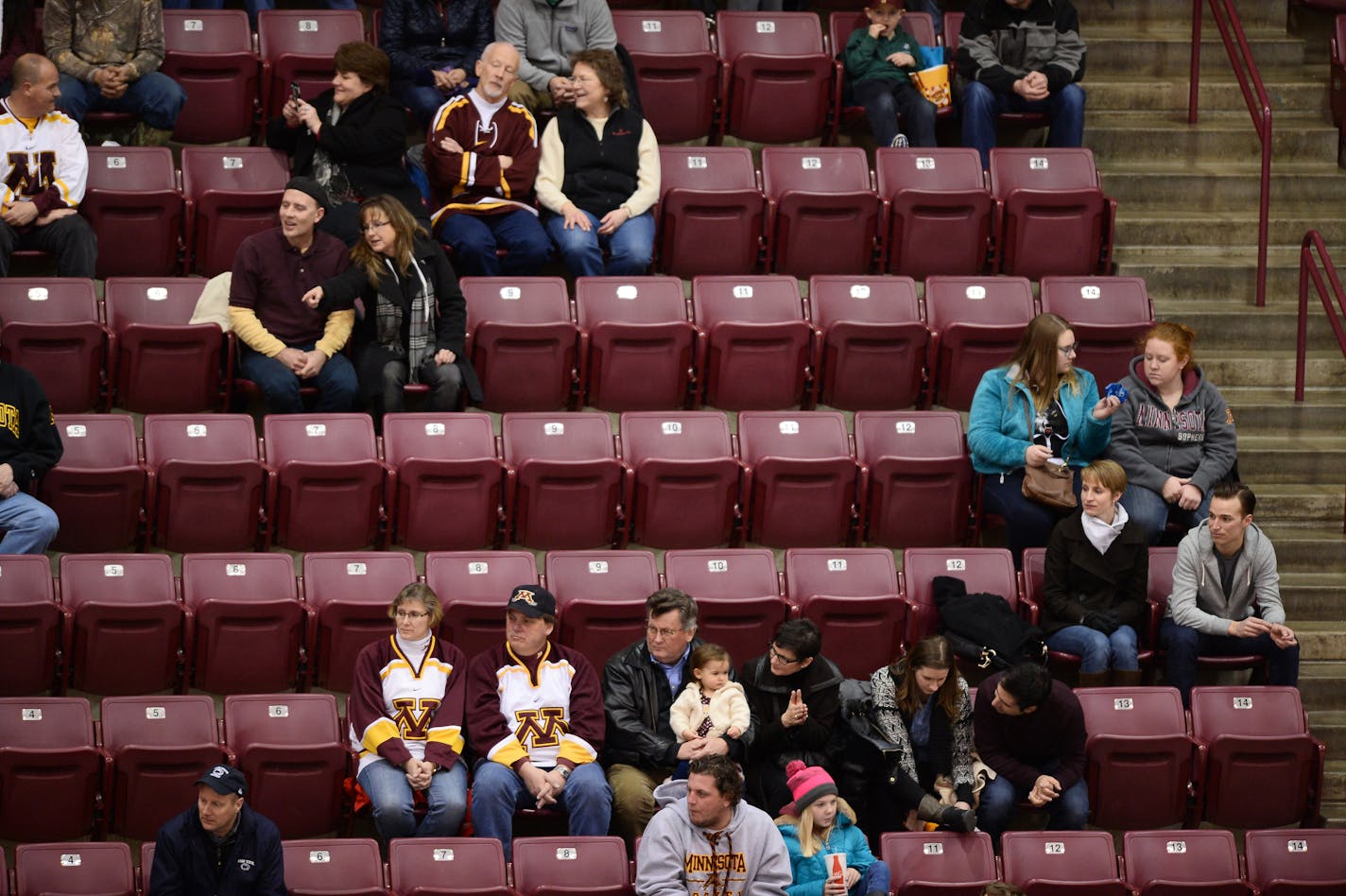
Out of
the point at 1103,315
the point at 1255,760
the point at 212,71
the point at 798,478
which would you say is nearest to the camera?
the point at 1255,760

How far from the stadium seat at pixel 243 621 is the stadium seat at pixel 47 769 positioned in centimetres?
→ 49

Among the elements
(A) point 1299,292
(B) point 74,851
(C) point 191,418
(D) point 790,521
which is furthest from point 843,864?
(A) point 1299,292

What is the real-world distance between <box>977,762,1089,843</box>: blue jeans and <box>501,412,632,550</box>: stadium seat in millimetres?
1661

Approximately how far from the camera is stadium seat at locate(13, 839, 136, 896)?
6.05m

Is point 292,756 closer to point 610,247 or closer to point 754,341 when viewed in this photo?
point 754,341

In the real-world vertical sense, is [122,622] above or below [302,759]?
above

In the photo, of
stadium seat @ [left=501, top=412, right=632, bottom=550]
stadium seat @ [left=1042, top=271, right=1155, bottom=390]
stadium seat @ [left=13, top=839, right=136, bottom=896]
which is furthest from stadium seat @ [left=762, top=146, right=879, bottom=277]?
stadium seat @ [left=13, top=839, right=136, bottom=896]

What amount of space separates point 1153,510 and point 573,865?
8.77 ft

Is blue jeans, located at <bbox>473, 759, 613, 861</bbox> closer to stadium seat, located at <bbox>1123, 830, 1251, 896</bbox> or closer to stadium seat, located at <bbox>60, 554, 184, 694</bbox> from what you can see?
stadium seat, located at <bbox>60, 554, 184, 694</bbox>

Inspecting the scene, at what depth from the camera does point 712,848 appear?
6020 millimetres

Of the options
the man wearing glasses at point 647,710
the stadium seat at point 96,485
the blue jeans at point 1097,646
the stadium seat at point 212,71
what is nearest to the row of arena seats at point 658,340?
the stadium seat at point 96,485

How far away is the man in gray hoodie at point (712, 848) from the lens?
19.5 feet

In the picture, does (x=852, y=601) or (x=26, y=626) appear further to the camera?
(x=852, y=601)

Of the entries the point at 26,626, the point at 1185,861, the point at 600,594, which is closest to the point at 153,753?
the point at 26,626
